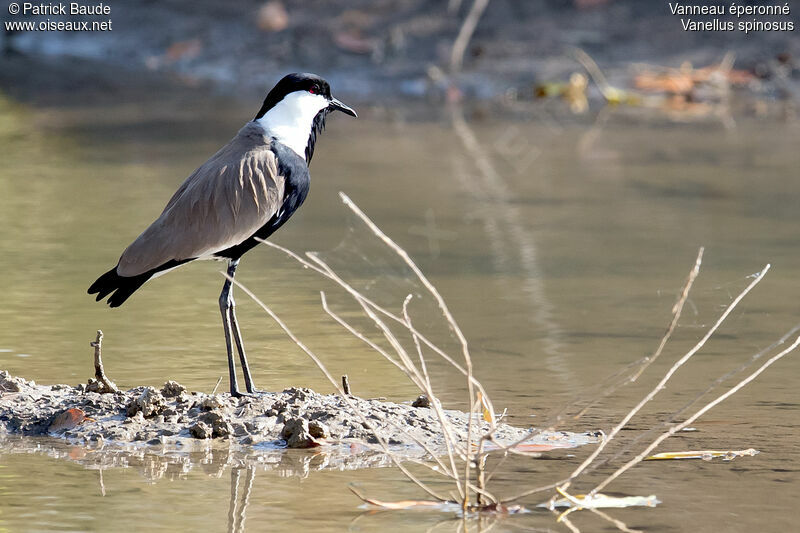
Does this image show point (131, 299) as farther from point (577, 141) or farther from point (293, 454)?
point (577, 141)

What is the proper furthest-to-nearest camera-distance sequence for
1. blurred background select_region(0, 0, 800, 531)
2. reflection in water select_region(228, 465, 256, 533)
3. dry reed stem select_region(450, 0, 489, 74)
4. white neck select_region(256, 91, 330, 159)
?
dry reed stem select_region(450, 0, 489, 74) < white neck select_region(256, 91, 330, 159) < blurred background select_region(0, 0, 800, 531) < reflection in water select_region(228, 465, 256, 533)

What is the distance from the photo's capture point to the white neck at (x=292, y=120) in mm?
6109

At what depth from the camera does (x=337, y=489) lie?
16.4 ft

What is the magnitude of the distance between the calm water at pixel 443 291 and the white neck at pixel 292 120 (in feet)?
3.19

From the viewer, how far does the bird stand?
5953 mm

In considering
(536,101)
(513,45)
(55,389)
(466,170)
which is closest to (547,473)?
(55,389)

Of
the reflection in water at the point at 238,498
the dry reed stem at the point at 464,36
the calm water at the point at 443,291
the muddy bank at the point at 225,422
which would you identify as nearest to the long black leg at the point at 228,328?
the muddy bank at the point at 225,422

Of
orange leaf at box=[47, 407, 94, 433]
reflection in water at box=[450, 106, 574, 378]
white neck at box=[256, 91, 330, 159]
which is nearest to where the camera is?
orange leaf at box=[47, 407, 94, 433]

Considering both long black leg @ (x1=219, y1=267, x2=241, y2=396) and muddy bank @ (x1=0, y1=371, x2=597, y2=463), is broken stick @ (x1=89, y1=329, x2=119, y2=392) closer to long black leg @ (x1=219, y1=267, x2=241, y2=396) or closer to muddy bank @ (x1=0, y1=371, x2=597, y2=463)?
muddy bank @ (x1=0, y1=371, x2=597, y2=463)

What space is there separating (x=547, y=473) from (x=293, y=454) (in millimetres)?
851

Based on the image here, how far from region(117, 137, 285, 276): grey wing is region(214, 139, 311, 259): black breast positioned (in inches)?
0.9

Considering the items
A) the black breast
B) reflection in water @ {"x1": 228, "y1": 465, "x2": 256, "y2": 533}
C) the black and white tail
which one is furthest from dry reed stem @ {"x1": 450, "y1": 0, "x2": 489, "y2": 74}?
reflection in water @ {"x1": 228, "y1": 465, "x2": 256, "y2": 533}

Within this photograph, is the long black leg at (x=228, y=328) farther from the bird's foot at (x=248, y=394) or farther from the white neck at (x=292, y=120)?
the white neck at (x=292, y=120)

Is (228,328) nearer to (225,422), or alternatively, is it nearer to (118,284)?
(118,284)
